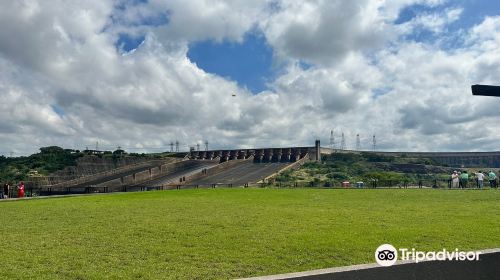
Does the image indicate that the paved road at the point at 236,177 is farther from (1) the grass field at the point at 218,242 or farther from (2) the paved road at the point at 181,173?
(1) the grass field at the point at 218,242

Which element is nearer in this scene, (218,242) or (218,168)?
(218,242)

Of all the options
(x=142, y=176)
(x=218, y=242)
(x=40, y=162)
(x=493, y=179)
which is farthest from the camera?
(x=40, y=162)

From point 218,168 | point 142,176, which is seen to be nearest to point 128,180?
point 142,176

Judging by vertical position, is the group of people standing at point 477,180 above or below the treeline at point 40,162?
below

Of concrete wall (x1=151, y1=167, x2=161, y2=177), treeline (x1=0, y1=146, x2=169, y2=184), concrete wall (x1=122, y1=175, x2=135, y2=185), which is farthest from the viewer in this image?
treeline (x1=0, y1=146, x2=169, y2=184)

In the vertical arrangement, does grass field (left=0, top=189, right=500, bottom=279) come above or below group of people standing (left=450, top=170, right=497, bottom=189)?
below

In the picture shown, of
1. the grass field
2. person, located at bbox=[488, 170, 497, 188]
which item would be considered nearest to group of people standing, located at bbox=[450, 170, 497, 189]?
person, located at bbox=[488, 170, 497, 188]

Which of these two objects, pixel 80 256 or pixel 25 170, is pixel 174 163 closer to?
pixel 25 170

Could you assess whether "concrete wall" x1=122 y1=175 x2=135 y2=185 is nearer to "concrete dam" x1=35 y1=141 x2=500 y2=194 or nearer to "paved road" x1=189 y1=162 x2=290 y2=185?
"concrete dam" x1=35 y1=141 x2=500 y2=194

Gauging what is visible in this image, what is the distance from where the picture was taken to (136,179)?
221ft

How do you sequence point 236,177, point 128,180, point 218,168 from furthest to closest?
1. point 218,168
2. point 236,177
3. point 128,180

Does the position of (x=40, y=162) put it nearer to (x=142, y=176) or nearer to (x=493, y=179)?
(x=142, y=176)

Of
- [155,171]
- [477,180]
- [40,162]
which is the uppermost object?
[40,162]

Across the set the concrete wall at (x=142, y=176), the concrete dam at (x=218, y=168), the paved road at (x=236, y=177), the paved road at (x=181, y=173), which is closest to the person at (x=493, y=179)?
the concrete dam at (x=218, y=168)
